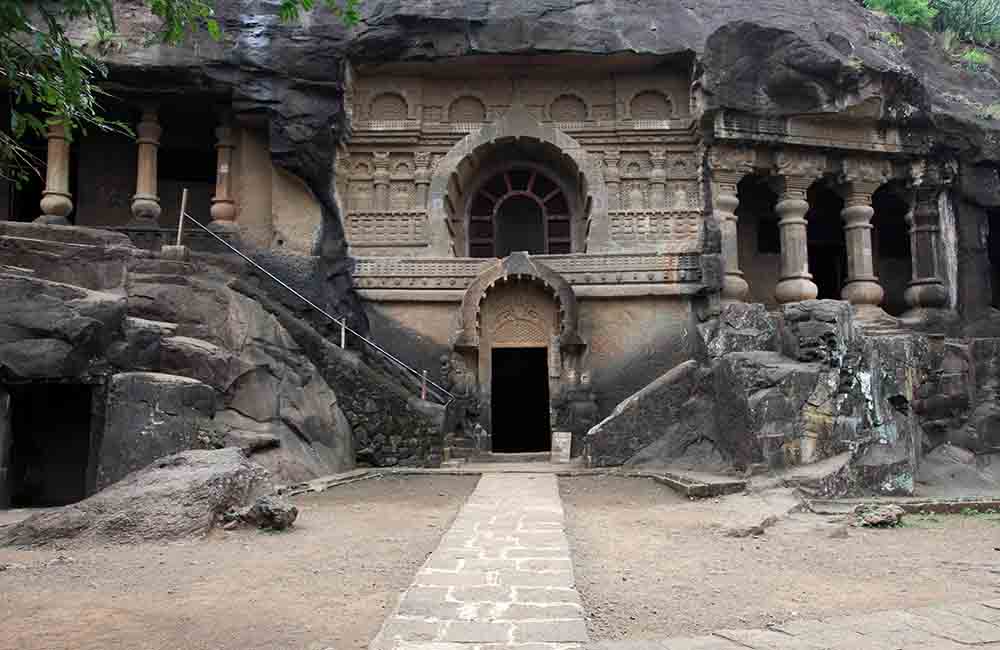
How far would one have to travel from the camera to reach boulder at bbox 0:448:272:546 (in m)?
5.73

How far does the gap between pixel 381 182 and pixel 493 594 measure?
11.7m

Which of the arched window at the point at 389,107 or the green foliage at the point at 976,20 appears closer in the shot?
the arched window at the point at 389,107

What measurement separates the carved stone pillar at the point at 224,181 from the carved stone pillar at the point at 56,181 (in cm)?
280

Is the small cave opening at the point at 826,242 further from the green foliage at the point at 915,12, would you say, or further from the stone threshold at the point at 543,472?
the stone threshold at the point at 543,472

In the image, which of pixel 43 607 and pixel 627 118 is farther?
pixel 627 118

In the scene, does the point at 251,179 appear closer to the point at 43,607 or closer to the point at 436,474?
the point at 436,474

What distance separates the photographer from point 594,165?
14461mm

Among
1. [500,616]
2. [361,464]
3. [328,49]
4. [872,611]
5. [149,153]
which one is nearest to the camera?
→ [500,616]

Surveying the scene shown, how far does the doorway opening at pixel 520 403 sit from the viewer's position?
16547 mm

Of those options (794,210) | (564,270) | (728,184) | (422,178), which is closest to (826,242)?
(794,210)

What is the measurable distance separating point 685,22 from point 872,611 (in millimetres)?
12593

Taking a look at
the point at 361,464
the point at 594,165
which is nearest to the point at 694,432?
the point at 361,464

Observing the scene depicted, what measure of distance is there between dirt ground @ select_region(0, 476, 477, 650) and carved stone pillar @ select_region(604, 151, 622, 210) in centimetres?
937

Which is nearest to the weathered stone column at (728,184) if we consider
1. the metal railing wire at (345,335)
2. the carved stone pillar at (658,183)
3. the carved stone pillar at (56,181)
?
the carved stone pillar at (658,183)
